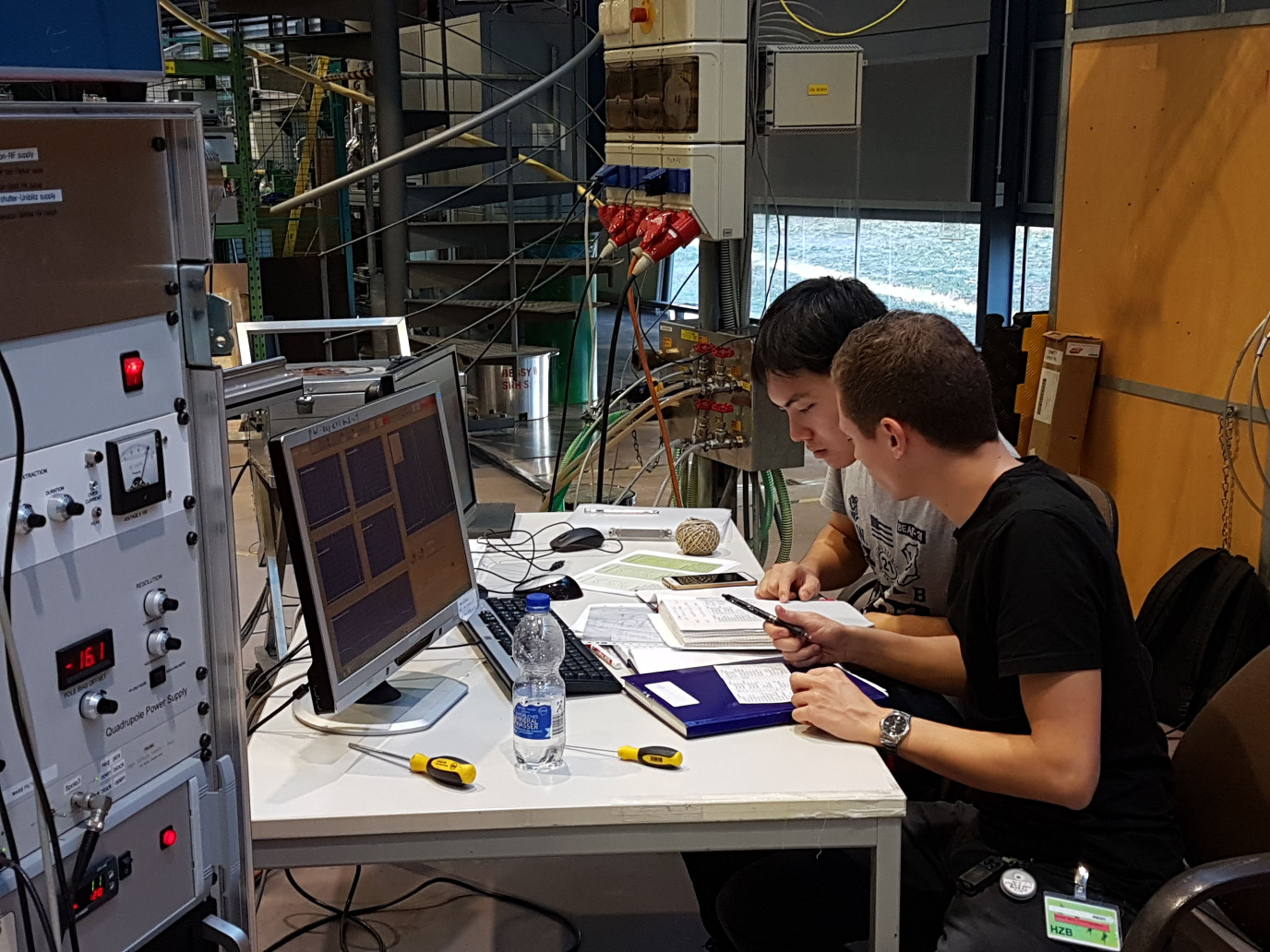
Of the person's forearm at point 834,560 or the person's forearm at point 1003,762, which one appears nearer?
the person's forearm at point 1003,762

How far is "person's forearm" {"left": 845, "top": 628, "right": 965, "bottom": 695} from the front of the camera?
1906 mm

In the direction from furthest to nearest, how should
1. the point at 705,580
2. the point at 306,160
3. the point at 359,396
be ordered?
the point at 306,160
the point at 359,396
the point at 705,580

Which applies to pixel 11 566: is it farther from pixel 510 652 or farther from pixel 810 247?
pixel 810 247

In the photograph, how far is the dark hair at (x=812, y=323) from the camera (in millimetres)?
2125

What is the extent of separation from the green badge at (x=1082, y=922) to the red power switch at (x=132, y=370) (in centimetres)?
115

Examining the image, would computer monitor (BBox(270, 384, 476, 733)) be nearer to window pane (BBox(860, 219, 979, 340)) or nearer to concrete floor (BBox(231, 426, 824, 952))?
concrete floor (BBox(231, 426, 824, 952))

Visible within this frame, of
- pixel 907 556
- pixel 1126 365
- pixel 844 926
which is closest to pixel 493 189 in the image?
pixel 1126 365

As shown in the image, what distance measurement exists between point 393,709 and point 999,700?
815 mm

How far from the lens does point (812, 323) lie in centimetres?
213

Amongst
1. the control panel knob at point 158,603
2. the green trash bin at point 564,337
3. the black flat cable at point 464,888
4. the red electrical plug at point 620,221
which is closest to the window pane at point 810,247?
the green trash bin at point 564,337

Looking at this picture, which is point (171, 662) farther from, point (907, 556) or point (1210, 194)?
point (1210, 194)

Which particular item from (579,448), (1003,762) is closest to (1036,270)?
(579,448)

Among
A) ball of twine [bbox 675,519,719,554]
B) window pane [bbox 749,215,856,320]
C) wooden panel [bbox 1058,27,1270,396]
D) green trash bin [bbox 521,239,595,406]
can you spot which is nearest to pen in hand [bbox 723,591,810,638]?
ball of twine [bbox 675,519,719,554]

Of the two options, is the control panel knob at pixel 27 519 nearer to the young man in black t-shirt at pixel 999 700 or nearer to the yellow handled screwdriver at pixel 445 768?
the yellow handled screwdriver at pixel 445 768
